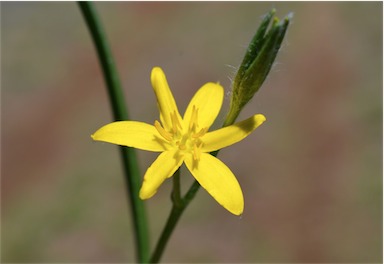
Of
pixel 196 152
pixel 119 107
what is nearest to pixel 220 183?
pixel 196 152

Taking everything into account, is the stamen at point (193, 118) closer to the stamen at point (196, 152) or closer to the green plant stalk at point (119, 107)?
the stamen at point (196, 152)

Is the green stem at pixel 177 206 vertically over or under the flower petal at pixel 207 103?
under

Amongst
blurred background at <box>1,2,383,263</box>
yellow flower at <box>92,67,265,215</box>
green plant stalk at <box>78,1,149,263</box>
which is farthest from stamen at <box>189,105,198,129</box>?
blurred background at <box>1,2,383,263</box>

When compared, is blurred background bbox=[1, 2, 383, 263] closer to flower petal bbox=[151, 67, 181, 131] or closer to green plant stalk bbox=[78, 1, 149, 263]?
green plant stalk bbox=[78, 1, 149, 263]

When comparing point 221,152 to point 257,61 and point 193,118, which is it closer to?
point 193,118

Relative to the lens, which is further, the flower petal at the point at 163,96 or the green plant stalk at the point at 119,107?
the green plant stalk at the point at 119,107

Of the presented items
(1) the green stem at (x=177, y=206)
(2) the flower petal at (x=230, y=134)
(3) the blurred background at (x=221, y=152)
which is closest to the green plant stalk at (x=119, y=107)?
(1) the green stem at (x=177, y=206)
